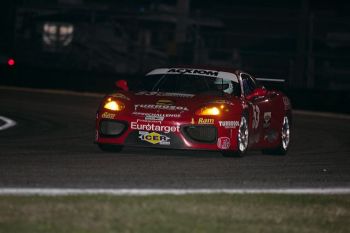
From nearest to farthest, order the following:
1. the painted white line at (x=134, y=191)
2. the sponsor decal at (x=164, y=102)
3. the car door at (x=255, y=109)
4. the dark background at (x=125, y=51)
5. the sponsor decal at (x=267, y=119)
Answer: the painted white line at (x=134, y=191)
the sponsor decal at (x=164, y=102)
the car door at (x=255, y=109)
the sponsor decal at (x=267, y=119)
the dark background at (x=125, y=51)

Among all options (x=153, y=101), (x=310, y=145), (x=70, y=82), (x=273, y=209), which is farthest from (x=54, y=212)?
(x=70, y=82)

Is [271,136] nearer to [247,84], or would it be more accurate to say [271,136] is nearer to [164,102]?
[247,84]

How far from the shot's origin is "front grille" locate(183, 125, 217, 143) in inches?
472

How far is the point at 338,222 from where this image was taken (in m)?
7.43

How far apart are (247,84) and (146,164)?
312 centimetres

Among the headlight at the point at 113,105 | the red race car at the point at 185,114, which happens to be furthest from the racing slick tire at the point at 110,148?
the headlight at the point at 113,105

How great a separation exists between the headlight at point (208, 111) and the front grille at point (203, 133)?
0.16 metres

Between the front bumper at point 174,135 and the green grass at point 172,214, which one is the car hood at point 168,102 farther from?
the green grass at point 172,214

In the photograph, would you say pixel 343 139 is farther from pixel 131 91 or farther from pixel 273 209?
pixel 273 209

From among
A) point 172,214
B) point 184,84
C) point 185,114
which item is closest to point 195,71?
point 184,84

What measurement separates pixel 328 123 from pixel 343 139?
3.58m

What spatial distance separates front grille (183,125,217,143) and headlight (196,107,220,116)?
0.51ft

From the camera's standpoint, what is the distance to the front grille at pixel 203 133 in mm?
11977

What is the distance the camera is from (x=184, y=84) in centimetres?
1306
